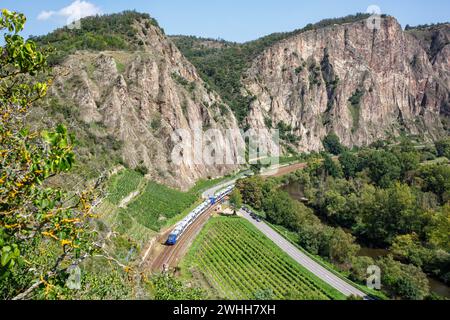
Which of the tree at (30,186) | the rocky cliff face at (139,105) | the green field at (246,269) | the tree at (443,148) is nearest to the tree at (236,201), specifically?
the green field at (246,269)

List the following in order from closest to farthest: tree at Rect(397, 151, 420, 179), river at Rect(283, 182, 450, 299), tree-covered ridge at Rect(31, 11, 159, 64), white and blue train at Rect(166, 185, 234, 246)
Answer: river at Rect(283, 182, 450, 299) < white and blue train at Rect(166, 185, 234, 246) < tree-covered ridge at Rect(31, 11, 159, 64) < tree at Rect(397, 151, 420, 179)

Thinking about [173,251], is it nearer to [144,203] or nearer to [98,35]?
[144,203]

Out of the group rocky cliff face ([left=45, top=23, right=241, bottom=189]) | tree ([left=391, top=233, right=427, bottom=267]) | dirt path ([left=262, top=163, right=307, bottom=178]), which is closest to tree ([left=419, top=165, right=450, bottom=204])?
tree ([left=391, top=233, right=427, bottom=267])

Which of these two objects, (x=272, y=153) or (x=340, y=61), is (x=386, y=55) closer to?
(x=340, y=61)

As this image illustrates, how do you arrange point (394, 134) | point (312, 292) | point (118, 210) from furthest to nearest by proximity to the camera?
point (394, 134) < point (118, 210) < point (312, 292)

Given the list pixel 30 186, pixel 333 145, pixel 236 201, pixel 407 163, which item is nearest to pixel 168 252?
pixel 236 201

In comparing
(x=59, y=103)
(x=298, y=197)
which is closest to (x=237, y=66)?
(x=298, y=197)

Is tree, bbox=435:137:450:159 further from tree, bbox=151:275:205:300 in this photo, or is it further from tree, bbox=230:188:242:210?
tree, bbox=151:275:205:300
